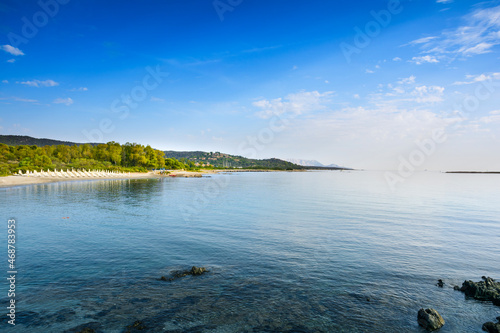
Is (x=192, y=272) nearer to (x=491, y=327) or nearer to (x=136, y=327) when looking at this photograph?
(x=136, y=327)

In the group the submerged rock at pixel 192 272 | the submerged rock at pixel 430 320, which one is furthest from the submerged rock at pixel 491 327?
the submerged rock at pixel 192 272

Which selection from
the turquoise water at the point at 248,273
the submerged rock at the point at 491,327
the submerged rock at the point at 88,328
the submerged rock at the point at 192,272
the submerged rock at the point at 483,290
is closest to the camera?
the submerged rock at the point at 88,328

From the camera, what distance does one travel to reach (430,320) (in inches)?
415

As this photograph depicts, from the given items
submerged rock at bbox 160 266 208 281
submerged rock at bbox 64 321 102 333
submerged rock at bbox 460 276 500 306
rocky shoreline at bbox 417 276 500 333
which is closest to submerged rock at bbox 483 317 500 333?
rocky shoreline at bbox 417 276 500 333

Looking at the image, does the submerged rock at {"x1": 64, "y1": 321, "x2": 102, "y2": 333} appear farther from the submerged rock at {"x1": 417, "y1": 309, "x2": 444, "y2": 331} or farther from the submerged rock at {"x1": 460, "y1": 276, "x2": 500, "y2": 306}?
the submerged rock at {"x1": 460, "y1": 276, "x2": 500, "y2": 306}

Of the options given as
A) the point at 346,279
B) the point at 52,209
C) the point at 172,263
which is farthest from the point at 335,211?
the point at 52,209

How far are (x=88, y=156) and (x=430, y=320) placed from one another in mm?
179671

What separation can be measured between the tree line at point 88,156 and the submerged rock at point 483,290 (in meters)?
129

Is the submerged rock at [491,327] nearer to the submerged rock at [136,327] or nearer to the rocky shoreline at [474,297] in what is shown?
the rocky shoreline at [474,297]

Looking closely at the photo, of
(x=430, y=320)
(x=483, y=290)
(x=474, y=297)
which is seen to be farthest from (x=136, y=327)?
(x=483, y=290)

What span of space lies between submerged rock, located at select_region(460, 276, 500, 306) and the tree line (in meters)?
129

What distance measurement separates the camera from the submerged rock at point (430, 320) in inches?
413

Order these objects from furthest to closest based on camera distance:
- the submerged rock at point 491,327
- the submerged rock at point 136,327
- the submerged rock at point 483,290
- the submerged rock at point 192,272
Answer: the submerged rock at point 192,272 → the submerged rock at point 483,290 → the submerged rock at point 491,327 → the submerged rock at point 136,327

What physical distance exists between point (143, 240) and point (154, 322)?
489 inches
